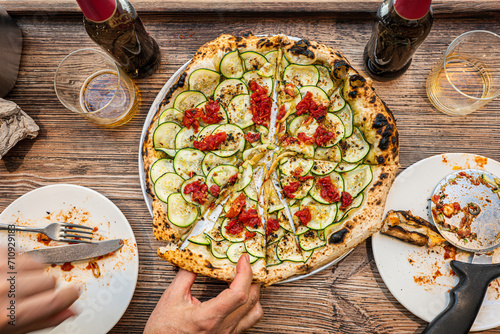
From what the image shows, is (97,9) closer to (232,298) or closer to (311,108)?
(311,108)

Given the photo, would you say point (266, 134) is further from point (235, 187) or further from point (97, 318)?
point (97, 318)

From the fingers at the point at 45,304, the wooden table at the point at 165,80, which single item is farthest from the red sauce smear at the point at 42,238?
the wooden table at the point at 165,80

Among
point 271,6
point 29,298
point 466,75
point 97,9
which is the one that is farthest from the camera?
point 271,6

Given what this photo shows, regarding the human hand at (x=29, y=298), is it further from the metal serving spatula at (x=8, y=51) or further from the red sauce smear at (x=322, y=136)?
the red sauce smear at (x=322, y=136)

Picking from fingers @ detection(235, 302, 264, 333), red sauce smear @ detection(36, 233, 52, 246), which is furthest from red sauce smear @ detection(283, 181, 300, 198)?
red sauce smear @ detection(36, 233, 52, 246)

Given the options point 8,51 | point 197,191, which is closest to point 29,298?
point 197,191

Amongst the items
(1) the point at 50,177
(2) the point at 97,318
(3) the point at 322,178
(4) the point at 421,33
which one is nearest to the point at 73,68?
(1) the point at 50,177
